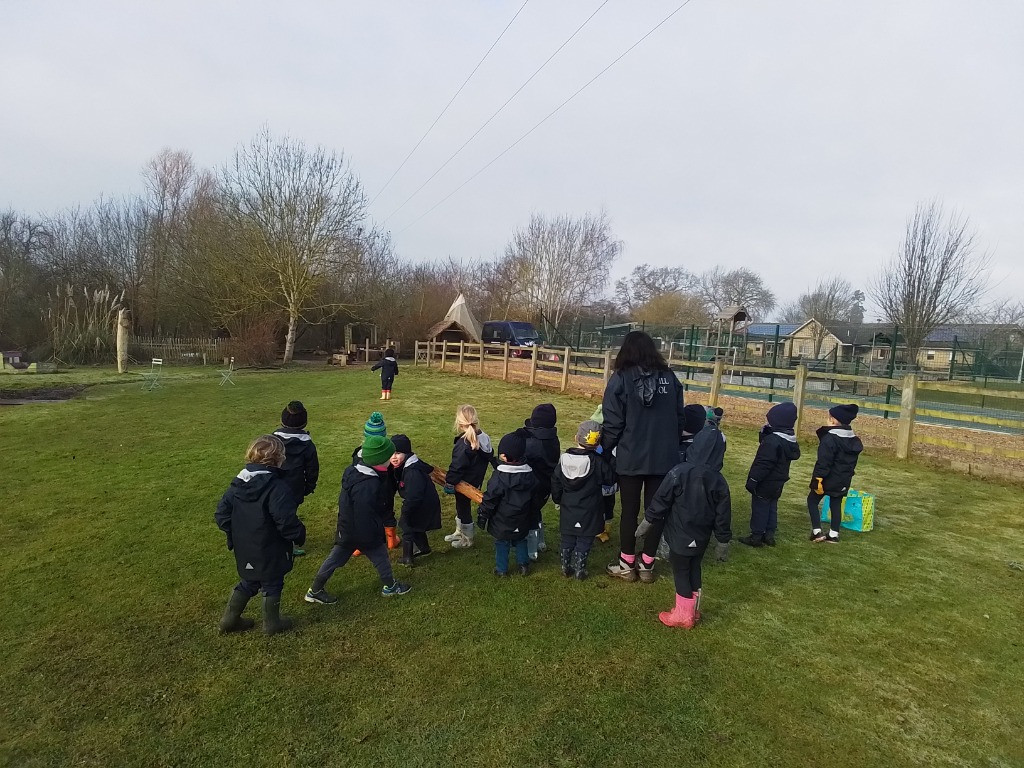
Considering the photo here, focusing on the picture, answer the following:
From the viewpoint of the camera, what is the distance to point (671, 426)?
404 cm

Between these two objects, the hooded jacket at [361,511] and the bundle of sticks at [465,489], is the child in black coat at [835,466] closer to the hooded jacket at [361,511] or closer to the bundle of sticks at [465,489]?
the bundle of sticks at [465,489]

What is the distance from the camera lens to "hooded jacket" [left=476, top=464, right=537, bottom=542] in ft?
13.1

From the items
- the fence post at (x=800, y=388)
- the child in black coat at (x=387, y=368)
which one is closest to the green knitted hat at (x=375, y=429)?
the fence post at (x=800, y=388)

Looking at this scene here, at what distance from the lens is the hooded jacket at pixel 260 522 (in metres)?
3.18

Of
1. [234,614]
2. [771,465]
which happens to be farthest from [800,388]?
[234,614]

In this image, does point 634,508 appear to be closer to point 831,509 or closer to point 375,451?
point 375,451

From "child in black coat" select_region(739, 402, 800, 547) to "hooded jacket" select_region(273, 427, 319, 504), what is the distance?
3.75 meters

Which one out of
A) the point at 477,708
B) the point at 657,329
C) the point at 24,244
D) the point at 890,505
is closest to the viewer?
the point at 477,708

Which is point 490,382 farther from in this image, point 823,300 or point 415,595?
point 823,300

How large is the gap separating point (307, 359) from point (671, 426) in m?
31.8

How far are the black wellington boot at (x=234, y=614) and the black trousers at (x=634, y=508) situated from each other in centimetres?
261

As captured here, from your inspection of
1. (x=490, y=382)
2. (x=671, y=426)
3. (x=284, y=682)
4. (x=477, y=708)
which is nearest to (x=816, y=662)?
(x=671, y=426)

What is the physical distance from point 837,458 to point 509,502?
3.05m

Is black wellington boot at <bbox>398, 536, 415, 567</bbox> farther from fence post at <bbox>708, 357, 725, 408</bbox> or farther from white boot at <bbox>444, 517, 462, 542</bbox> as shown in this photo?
fence post at <bbox>708, 357, 725, 408</bbox>
